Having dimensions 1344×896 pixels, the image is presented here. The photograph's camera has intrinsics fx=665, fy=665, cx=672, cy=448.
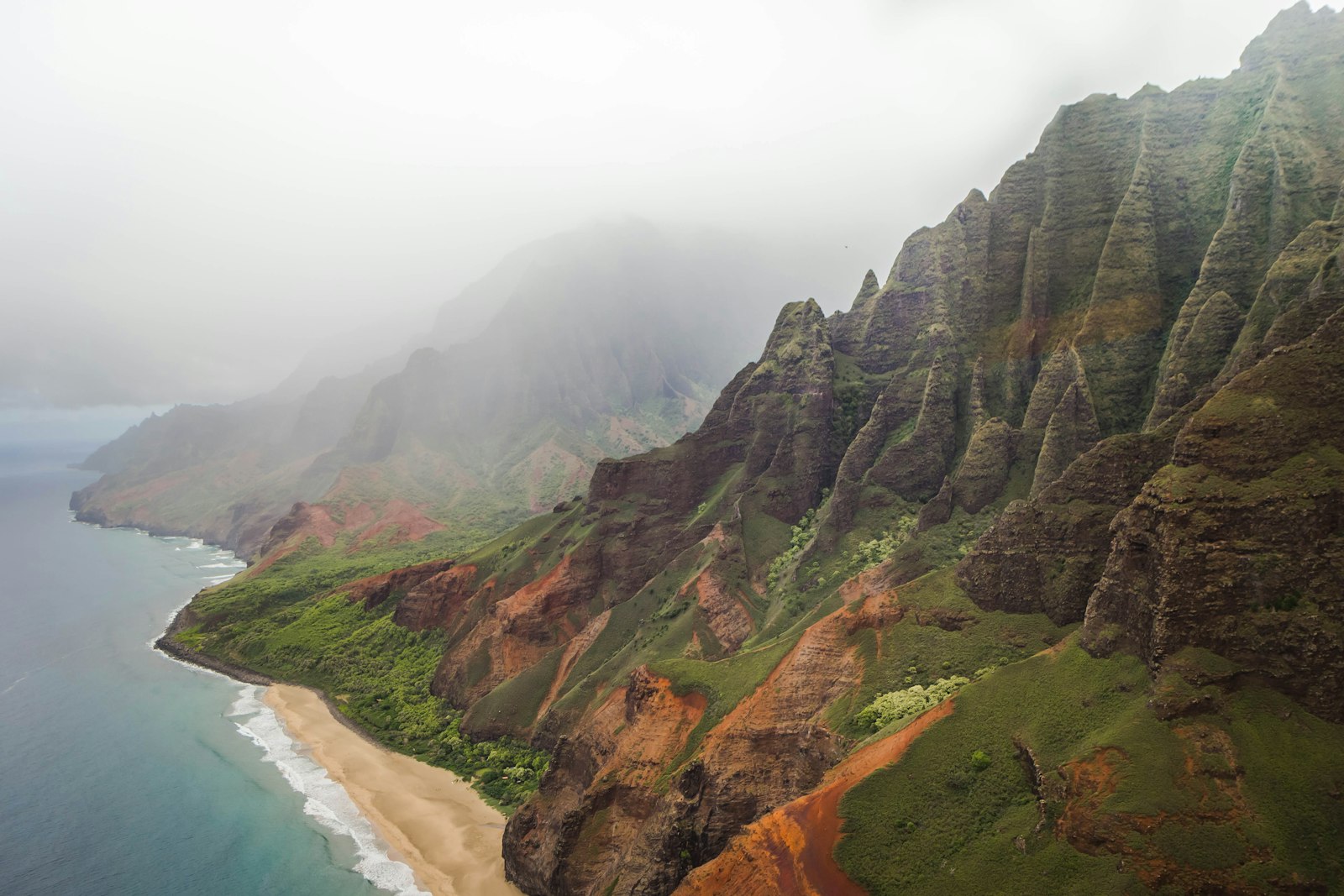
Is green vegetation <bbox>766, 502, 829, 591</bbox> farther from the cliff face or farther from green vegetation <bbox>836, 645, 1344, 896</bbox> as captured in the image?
green vegetation <bbox>836, 645, 1344, 896</bbox>

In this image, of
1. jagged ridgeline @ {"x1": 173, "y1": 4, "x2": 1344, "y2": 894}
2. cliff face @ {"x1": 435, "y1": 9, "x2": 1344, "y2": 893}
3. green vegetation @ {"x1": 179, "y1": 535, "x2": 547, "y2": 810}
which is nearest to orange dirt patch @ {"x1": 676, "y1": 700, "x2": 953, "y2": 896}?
jagged ridgeline @ {"x1": 173, "y1": 4, "x2": 1344, "y2": 894}

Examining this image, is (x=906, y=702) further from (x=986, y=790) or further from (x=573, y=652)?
(x=573, y=652)

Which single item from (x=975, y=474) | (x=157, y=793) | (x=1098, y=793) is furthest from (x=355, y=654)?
(x=1098, y=793)

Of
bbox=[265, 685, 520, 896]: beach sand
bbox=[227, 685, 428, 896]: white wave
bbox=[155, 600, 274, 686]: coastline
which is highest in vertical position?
bbox=[155, 600, 274, 686]: coastline

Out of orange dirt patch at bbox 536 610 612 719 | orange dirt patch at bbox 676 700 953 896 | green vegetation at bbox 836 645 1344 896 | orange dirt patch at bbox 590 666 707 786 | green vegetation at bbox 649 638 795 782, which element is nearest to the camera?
green vegetation at bbox 836 645 1344 896

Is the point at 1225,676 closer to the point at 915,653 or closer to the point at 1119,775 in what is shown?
the point at 1119,775

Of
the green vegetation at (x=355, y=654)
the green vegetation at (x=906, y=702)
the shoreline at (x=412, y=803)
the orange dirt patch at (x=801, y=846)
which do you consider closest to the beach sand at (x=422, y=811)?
the shoreline at (x=412, y=803)
